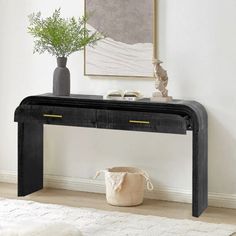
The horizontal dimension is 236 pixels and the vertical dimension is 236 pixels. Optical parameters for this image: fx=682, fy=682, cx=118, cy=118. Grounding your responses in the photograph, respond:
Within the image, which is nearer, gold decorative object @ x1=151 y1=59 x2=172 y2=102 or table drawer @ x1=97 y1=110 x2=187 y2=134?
table drawer @ x1=97 y1=110 x2=187 y2=134

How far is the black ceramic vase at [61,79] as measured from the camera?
5094 millimetres

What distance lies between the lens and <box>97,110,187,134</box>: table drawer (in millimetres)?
4637

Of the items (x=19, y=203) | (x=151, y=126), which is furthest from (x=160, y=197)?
(x=19, y=203)

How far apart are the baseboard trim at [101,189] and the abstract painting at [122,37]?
88 cm

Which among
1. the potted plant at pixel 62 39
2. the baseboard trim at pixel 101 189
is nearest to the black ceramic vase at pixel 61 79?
the potted plant at pixel 62 39

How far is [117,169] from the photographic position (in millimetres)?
5184

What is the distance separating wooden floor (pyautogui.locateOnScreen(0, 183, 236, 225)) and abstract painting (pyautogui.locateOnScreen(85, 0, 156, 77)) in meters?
0.96

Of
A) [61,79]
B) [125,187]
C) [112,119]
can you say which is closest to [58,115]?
[61,79]

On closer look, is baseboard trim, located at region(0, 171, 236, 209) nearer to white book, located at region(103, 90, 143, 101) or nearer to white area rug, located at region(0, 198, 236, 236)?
white area rug, located at region(0, 198, 236, 236)

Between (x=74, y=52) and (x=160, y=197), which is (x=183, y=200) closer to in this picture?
(x=160, y=197)

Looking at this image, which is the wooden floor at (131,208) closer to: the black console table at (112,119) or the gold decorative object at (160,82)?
the black console table at (112,119)

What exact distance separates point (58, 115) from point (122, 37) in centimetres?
77

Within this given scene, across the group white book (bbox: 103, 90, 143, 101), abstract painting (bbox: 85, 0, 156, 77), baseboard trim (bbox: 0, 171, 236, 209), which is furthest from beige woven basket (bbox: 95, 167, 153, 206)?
abstract painting (bbox: 85, 0, 156, 77)

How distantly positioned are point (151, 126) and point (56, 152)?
3.70ft
